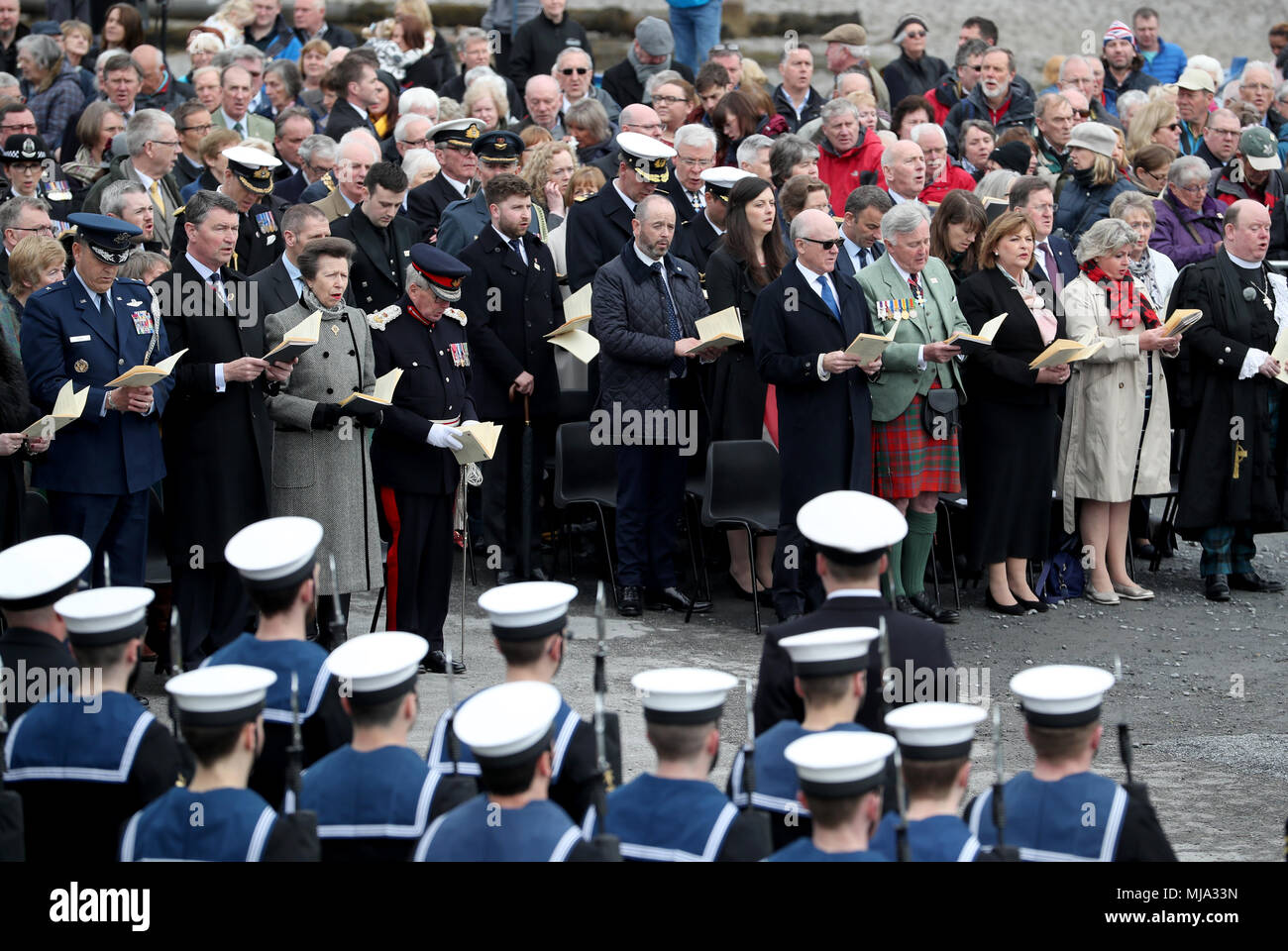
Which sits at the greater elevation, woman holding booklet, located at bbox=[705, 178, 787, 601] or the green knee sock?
woman holding booklet, located at bbox=[705, 178, 787, 601]

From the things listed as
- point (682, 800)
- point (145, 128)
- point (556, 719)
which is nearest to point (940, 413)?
point (145, 128)

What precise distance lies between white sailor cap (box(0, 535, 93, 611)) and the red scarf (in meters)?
6.35

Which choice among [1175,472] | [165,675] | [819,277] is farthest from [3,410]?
[1175,472]

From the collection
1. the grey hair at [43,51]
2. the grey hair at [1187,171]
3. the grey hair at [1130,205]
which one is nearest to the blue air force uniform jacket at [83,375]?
the grey hair at [1130,205]

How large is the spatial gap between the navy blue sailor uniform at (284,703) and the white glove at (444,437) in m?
3.13

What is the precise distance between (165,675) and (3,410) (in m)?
1.61

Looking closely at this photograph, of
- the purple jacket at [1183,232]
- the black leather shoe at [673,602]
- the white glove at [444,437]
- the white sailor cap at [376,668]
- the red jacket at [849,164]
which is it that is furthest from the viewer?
the red jacket at [849,164]

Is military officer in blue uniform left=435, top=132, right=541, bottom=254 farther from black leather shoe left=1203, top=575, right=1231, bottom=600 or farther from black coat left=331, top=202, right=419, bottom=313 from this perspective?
black leather shoe left=1203, top=575, right=1231, bottom=600

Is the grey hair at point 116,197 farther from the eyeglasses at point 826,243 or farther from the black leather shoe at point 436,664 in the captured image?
the eyeglasses at point 826,243

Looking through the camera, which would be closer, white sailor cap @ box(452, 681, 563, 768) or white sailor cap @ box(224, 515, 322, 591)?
white sailor cap @ box(452, 681, 563, 768)

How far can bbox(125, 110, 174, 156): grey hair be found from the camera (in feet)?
34.0

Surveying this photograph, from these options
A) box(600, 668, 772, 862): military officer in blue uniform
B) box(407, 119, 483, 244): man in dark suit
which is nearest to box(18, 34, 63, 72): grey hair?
box(407, 119, 483, 244): man in dark suit

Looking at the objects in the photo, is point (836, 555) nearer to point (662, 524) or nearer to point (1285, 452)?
point (662, 524)

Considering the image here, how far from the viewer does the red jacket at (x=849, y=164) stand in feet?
38.9
